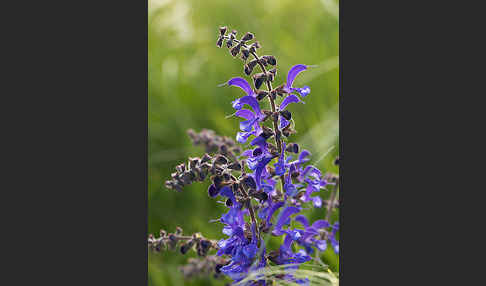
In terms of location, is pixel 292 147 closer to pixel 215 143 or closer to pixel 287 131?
pixel 287 131

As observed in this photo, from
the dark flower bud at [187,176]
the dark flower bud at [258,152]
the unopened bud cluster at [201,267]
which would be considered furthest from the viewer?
the unopened bud cluster at [201,267]

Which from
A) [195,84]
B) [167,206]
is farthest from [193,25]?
[167,206]

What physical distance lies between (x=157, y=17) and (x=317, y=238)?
1.95 m

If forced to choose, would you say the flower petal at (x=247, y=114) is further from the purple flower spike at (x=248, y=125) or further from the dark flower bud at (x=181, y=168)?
the dark flower bud at (x=181, y=168)

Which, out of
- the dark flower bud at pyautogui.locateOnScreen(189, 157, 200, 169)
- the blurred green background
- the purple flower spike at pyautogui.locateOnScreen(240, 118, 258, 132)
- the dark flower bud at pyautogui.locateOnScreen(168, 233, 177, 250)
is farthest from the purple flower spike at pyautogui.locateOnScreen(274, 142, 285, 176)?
the blurred green background

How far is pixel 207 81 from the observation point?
115 inches

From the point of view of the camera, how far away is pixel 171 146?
259cm

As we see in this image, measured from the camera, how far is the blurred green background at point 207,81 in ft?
7.09

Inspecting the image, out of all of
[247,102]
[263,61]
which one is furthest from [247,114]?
[263,61]

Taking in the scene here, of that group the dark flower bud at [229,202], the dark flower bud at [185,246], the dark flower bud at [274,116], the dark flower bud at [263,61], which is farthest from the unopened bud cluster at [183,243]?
the dark flower bud at [263,61]

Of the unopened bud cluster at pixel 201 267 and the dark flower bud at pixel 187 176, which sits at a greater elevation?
the dark flower bud at pixel 187 176

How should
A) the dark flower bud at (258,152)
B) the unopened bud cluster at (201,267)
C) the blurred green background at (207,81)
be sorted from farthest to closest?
1. the blurred green background at (207,81)
2. the unopened bud cluster at (201,267)
3. the dark flower bud at (258,152)

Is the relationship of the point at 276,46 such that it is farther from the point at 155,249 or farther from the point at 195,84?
the point at 155,249

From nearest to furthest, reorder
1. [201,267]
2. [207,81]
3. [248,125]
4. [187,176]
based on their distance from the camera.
A: 1. [187,176]
2. [248,125]
3. [201,267]
4. [207,81]
